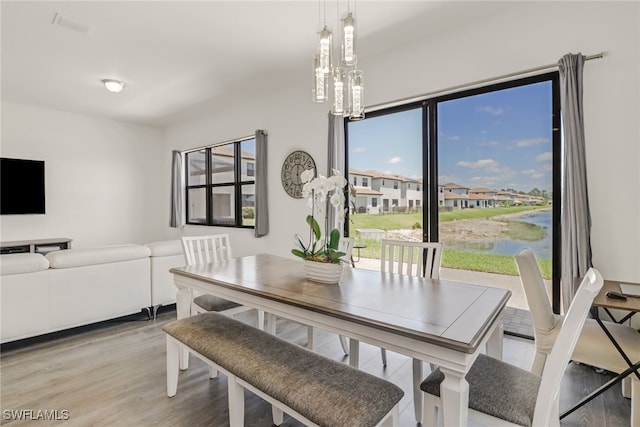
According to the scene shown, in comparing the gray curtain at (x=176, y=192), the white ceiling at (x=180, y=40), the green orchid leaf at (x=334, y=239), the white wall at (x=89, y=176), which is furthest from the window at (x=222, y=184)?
the green orchid leaf at (x=334, y=239)

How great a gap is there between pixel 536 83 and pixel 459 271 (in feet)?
5.76

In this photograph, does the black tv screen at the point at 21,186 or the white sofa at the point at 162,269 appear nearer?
the white sofa at the point at 162,269

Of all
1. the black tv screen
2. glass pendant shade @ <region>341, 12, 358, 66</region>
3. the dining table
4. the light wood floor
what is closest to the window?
the black tv screen

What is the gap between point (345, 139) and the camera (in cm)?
376

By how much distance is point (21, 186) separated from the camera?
473cm

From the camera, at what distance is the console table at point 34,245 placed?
173 inches

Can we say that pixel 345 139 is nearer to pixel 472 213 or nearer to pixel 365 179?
pixel 365 179

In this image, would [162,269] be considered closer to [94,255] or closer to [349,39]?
[94,255]

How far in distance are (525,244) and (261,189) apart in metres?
3.18

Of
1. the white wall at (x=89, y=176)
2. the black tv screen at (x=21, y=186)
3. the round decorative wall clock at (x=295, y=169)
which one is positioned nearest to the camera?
the round decorative wall clock at (x=295, y=169)

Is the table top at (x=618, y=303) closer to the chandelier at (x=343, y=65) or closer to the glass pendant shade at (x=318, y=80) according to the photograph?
the chandelier at (x=343, y=65)

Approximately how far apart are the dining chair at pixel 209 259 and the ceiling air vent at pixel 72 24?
202 cm

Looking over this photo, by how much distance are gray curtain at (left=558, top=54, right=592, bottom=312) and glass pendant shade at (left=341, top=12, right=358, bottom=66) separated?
1.69 m

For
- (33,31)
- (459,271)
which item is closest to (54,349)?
(33,31)
